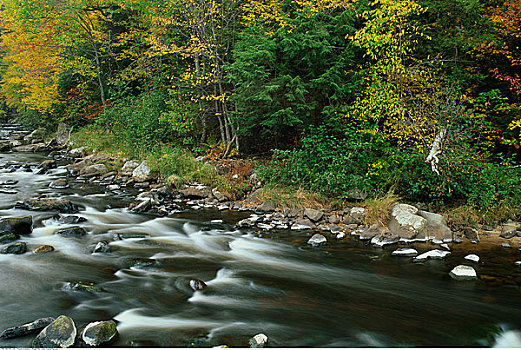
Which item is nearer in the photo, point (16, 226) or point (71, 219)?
point (16, 226)

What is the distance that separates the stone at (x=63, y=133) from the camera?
2336 cm

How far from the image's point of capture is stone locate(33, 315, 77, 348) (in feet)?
12.8

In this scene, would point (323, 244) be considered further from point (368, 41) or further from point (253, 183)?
point (368, 41)

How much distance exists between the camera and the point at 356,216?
9242mm

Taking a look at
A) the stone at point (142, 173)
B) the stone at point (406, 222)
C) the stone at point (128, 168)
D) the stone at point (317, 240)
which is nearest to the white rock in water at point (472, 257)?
the stone at point (406, 222)

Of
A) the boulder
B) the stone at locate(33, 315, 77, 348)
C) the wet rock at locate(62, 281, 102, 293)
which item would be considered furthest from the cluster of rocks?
the boulder

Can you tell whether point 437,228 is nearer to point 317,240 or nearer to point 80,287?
point 317,240

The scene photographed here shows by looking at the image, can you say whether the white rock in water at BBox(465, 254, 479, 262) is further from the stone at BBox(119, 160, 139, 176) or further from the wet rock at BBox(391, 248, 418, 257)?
the stone at BBox(119, 160, 139, 176)

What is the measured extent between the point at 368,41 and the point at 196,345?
8732 mm

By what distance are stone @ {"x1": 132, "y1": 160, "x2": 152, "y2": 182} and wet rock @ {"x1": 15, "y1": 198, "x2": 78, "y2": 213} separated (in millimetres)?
3780

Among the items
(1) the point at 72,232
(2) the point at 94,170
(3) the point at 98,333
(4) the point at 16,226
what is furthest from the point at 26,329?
(2) the point at 94,170

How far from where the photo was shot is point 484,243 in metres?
7.94

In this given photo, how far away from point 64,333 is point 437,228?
7.59 metres

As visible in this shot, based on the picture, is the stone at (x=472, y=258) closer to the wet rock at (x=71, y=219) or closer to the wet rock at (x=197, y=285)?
the wet rock at (x=197, y=285)
